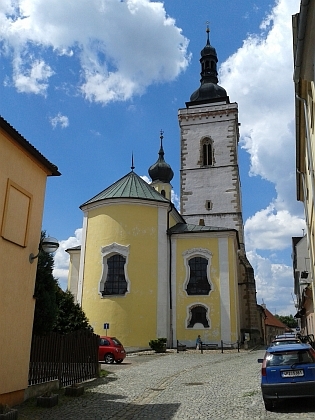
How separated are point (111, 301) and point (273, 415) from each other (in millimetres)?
21831

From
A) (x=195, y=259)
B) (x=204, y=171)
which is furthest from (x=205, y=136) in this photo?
(x=195, y=259)

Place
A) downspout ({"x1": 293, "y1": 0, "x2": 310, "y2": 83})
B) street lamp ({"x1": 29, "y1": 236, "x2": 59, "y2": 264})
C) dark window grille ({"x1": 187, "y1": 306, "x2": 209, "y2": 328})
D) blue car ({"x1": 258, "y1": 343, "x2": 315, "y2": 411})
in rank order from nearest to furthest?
downspout ({"x1": 293, "y1": 0, "x2": 310, "y2": 83}), blue car ({"x1": 258, "y1": 343, "x2": 315, "y2": 411}), street lamp ({"x1": 29, "y1": 236, "x2": 59, "y2": 264}), dark window grille ({"x1": 187, "y1": 306, "x2": 209, "y2": 328})

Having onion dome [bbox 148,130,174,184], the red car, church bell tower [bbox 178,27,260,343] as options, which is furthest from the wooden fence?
onion dome [bbox 148,130,174,184]

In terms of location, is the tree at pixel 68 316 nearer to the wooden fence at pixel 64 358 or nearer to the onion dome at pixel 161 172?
the wooden fence at pixel 64 358

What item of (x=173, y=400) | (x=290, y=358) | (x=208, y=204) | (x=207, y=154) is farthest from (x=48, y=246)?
(x=207, y=154)

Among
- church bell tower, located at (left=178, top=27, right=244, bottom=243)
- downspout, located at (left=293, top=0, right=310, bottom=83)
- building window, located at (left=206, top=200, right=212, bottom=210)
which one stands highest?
church bell tower, located at (left=178, top=27, right=244, bottom=243)

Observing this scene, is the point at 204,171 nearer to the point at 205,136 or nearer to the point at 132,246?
the point at 205,136

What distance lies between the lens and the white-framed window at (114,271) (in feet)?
97.7

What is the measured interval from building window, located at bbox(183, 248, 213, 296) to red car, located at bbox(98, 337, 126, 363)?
11.7 metres

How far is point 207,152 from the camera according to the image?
145ft

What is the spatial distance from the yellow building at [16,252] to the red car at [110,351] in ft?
33.2

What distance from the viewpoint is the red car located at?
19.4 m

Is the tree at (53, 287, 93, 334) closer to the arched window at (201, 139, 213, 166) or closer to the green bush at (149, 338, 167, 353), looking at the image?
the green bush at (149, 338, 167, 353)

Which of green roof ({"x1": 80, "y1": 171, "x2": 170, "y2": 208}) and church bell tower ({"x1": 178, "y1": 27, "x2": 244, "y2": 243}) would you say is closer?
green roof ({"x1": 80, "y1": 171, "x2": 170, "y2": 208})
